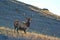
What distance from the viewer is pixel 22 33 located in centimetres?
2961

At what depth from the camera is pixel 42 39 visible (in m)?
28.6

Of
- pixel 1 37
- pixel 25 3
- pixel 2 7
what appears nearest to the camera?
pixel 1 37

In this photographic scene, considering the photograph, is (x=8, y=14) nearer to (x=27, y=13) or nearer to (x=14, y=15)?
(x=14, y=15)

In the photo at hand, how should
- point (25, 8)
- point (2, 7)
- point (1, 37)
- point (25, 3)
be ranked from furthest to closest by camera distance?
point (25, 3)
point (25, 8)
point (2, 7)
point (1, 37)

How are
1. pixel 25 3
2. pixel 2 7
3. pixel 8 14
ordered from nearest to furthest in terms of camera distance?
pixel 8 14, pixel 2 7, pixel 25 3

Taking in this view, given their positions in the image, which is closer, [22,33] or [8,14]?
[22,33]

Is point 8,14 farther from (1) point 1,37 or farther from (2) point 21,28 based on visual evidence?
(1) point 1,37

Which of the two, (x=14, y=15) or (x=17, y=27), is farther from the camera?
(x=14, y=15)

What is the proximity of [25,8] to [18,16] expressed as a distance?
5.76m

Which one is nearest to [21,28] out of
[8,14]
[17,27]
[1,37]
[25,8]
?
[17,27]

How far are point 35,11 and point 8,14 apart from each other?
9.41m

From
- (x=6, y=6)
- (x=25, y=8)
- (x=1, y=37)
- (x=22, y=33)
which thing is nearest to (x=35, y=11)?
(x=25, y=8)

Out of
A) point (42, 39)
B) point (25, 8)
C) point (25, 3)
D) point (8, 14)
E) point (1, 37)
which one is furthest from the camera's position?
point (25, 3)

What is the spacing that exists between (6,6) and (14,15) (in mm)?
4349
